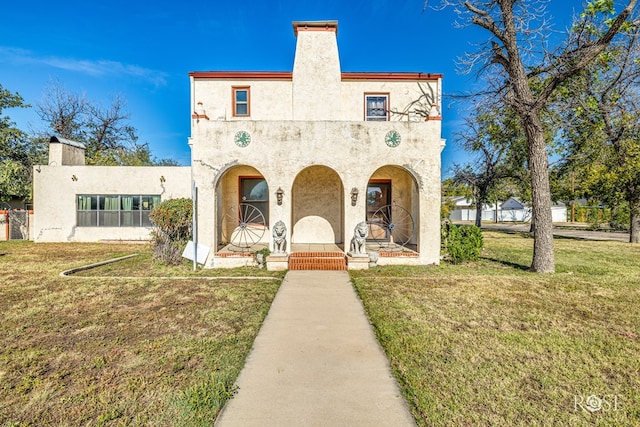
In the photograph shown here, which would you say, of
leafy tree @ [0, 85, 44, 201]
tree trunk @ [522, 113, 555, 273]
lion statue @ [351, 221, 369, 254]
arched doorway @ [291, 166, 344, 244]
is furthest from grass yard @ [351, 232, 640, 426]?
leafy tree @ [0, 85, 44, 201]

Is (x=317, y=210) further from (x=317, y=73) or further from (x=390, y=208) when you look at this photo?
(x=317, y=73)

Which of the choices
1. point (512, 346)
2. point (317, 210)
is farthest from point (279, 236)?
point (512, 346)

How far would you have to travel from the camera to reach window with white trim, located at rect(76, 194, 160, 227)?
15773 mm

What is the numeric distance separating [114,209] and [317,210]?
11.3 metres

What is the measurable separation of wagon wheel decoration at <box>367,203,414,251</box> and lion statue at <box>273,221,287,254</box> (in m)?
4.13

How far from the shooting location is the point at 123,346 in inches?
160

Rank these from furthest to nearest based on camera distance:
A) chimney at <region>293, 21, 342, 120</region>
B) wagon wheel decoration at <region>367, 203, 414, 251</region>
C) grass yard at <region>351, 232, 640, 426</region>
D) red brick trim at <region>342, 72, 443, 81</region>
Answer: red brick trim at <region>342, 72, 443, 81</region> < wagon wheel decoration at <region>367, 203, 414, 251</region> < chimney at <region>293, 21, 342, 120</region> < grass yard at <region>351, 232, 640, 426</region>

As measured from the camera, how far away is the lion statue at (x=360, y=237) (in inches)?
358

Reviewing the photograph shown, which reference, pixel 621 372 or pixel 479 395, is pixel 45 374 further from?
pixel 621 372

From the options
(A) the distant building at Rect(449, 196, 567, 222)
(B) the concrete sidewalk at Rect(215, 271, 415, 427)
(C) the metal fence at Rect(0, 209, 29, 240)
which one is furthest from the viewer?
(A) the distant building at Rect(449, 196, 567, 222)

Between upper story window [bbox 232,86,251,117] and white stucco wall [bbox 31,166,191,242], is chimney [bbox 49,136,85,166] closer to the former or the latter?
white stucco wall [bbox 31,166,191,242]

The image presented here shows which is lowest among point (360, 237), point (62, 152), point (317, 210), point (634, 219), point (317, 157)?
point (360, 237)

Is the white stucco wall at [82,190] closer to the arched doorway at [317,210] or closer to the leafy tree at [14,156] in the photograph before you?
the leafy tree at [14,156]

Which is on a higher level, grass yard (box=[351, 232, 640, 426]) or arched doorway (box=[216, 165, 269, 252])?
arched doorway (box=[216, 165, 269, 252])
